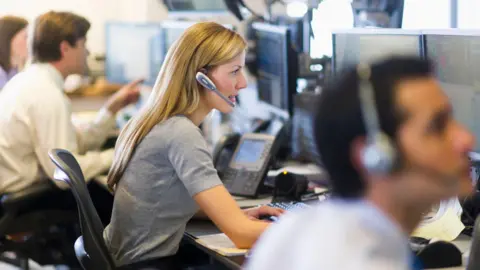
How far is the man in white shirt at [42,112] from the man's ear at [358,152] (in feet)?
7.09

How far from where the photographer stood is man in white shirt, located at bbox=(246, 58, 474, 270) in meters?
0.88

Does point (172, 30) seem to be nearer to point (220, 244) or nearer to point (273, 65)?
point (273, 65)

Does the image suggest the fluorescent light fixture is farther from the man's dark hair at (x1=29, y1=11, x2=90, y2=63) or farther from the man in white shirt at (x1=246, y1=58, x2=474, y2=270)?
the man in white shirt at (x1=246, y1=58, x2=474, y2=270)

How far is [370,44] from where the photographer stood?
93.2 inches

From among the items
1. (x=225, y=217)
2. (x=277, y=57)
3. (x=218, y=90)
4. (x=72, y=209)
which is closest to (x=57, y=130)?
(x=72, y=209)

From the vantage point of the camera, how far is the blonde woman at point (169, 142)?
2029mm

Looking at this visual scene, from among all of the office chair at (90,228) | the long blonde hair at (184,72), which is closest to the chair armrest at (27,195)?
the office chair at (90,228)

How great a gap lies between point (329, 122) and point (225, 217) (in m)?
0.95

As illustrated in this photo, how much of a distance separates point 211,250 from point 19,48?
7.62 ft

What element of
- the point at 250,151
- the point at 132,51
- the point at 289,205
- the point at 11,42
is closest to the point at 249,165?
the point at 250,151

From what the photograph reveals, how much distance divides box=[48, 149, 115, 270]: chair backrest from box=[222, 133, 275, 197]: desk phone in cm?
63

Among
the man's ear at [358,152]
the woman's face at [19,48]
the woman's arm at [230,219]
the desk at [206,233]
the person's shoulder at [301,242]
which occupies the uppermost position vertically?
the man's ear at [358,152]

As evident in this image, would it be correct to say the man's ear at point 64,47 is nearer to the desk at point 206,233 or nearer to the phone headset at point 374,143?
the desk at point 206,233

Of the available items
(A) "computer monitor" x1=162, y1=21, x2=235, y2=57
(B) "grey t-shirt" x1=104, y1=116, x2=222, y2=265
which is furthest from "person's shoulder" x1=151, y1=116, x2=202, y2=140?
(A) "computer monitor" x1=162, y1=21, x2=235, y2=57
